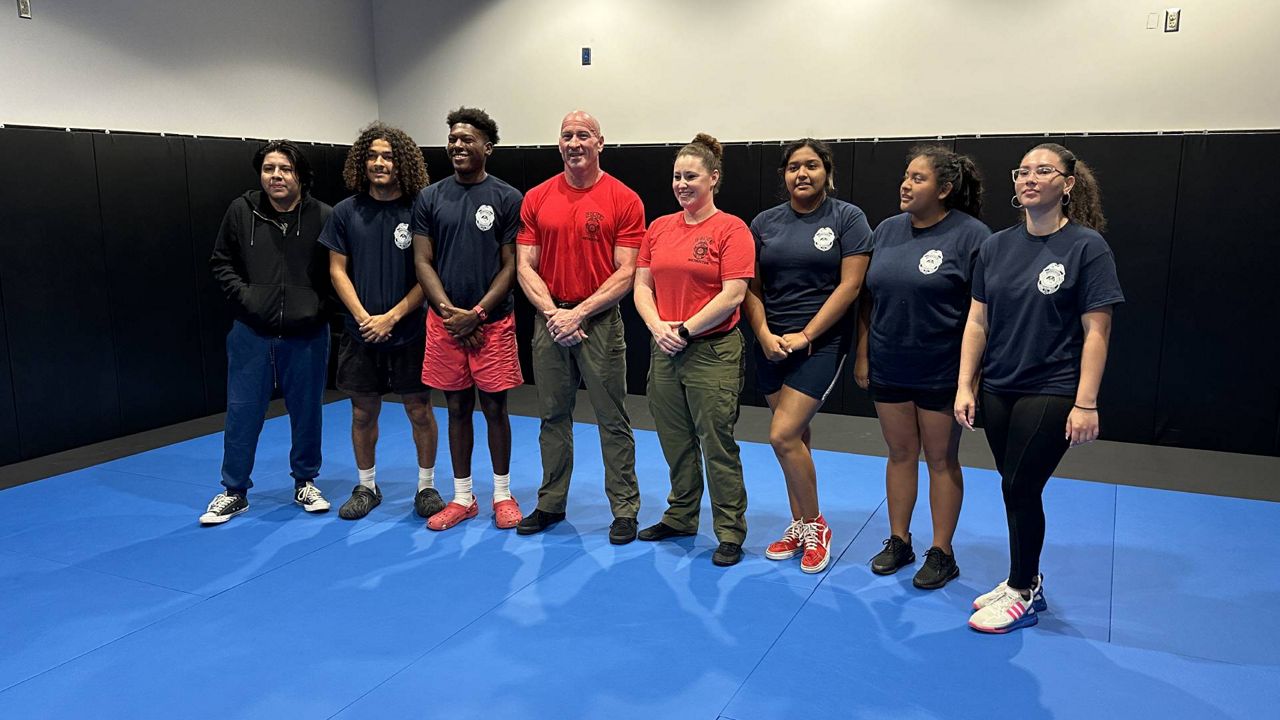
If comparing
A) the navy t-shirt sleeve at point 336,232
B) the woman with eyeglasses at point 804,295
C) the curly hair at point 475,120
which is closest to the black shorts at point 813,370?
the woman with eyeglasses at point 804,295

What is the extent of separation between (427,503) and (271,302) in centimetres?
124

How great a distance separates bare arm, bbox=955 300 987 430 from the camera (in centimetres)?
316

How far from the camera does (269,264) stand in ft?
14.2

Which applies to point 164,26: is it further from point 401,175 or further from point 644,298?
point 644,298

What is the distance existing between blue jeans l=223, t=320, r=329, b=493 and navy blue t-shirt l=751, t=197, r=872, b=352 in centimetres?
234

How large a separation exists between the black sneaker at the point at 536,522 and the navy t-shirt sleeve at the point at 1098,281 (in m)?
2.52

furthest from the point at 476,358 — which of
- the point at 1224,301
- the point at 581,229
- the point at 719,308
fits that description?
the point at 1224,301

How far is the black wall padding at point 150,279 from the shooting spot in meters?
5.95

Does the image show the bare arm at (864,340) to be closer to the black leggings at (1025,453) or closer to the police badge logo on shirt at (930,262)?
the police badge logo on shirt at (930,262)

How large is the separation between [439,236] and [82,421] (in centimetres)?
339

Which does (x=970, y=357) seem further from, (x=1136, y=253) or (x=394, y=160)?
(x=1136, y=253)

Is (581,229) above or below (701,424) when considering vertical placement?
above

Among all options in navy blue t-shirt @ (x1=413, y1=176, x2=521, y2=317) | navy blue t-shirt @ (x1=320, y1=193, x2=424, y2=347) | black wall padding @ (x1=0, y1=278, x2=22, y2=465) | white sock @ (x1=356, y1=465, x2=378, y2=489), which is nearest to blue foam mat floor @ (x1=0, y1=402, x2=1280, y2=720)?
white sock @ (x1=356, y1=465, x2=378, y2=489)

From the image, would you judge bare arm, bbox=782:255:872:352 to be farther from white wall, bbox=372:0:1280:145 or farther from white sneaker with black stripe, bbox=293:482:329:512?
white wall, bbox=372:0:1280:145
